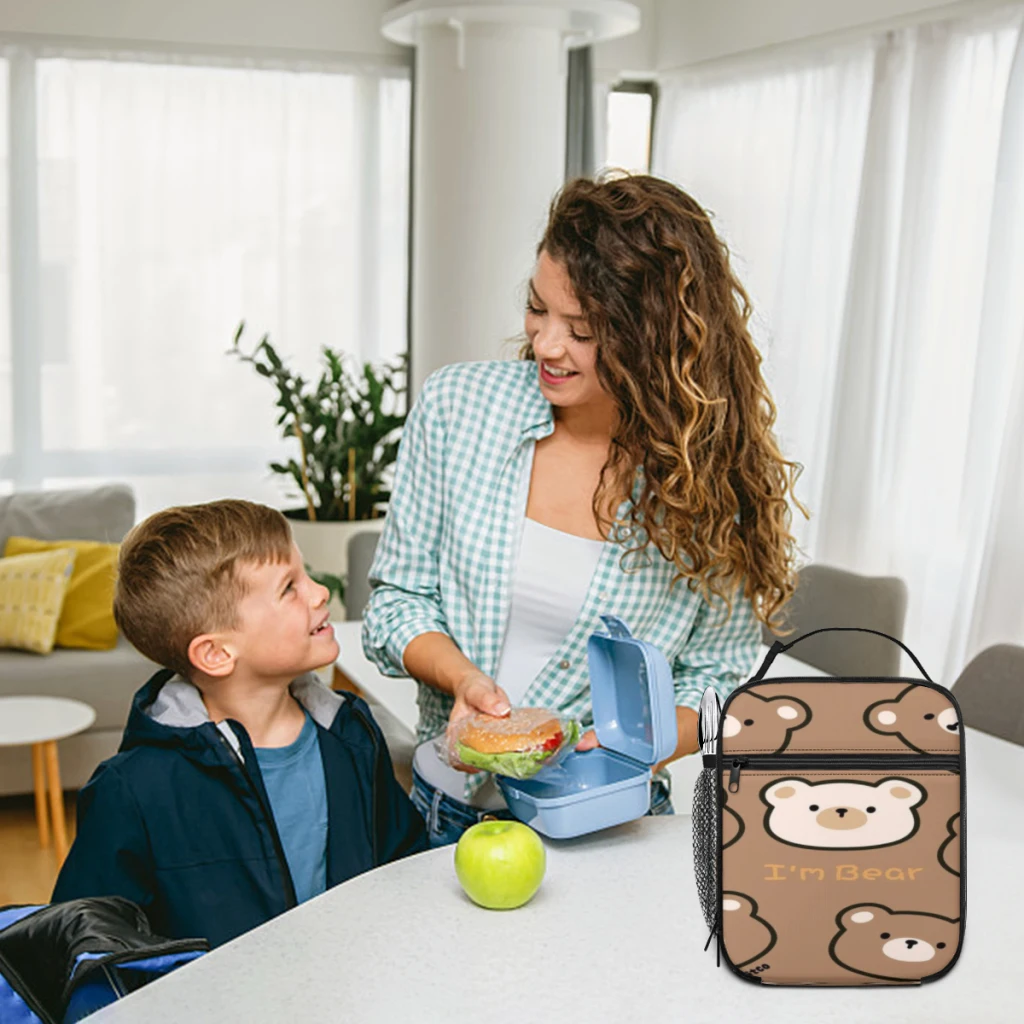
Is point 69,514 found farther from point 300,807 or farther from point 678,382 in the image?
point 678,382

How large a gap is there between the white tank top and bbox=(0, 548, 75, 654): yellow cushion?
2609mm

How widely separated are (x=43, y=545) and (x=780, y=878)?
3.58m

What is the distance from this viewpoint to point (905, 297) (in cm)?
408

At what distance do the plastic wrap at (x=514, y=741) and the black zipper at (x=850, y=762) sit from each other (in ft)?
0.95

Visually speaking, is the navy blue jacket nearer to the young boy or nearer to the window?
the young boy

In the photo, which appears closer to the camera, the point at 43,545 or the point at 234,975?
the point at 234,975

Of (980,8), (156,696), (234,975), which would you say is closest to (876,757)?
(234,975)

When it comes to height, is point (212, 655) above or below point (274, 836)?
above

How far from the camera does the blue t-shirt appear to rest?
157cm

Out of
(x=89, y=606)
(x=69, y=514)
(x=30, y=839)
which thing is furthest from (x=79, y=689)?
(x=69, y=514)

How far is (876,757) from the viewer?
1133 millimetres

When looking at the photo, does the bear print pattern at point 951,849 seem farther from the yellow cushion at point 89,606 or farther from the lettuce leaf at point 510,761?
the yellow cushion at point 89,606

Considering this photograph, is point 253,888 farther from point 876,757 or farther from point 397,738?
point 397,738

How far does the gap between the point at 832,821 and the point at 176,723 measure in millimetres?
749
